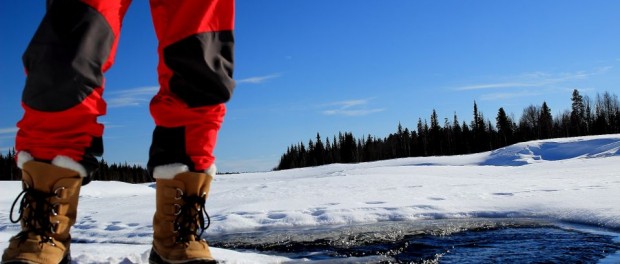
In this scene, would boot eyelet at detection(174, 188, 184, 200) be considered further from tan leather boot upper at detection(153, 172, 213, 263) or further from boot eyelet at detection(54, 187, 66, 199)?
boot eyelet at detection(54, 187, 66, 199)

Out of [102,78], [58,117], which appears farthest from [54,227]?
[102,78]

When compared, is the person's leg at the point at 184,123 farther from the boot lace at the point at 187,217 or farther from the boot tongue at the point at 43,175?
the boot tongue at the point at 43,175

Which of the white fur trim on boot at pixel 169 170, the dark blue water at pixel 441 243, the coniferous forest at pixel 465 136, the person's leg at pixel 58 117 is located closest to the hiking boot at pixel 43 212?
the person's leg at pixel 58 117

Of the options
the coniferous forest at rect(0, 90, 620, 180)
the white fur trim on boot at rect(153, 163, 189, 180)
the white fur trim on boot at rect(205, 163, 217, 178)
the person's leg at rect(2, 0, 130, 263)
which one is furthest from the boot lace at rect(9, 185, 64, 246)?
the coniferous forest at rect(0, 90, 620, 180)

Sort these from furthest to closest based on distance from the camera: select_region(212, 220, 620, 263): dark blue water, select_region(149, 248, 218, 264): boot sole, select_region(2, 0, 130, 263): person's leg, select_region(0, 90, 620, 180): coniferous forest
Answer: select_region(0, 90, 620, 180): coniferous forest → select_region(212, 220, 620, 263): dark blue water → select_region(149, 248, 218, 264): boot sole → select_region(2, 0, 130, 263): person's leg

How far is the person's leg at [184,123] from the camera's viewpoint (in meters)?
1.28

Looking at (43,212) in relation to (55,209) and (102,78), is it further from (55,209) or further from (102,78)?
(102,78)

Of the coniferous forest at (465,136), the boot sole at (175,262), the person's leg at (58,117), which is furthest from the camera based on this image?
the coniferous forest at (465,136)

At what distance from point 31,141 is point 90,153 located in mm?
138

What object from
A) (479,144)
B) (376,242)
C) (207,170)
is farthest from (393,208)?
(479,144)

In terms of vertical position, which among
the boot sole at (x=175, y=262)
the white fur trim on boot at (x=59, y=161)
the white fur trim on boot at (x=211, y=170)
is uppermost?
the white fur trim on boot at (x=59, y=161)

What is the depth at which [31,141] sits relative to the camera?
1144 mm

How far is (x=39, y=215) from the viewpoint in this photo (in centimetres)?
116

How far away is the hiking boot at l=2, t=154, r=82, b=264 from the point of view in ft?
3.70
